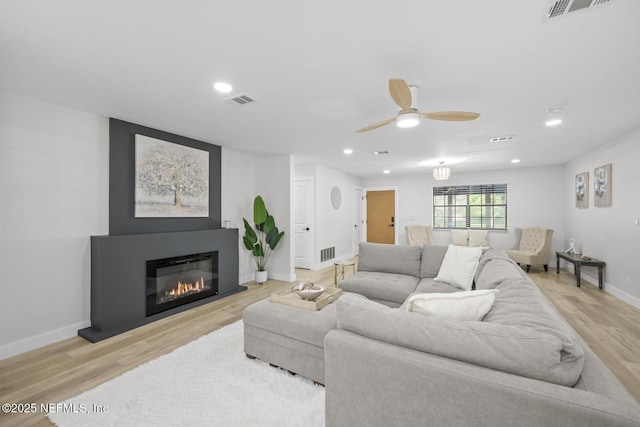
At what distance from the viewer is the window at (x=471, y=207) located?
6.77m

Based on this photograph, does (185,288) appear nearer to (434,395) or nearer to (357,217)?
(434,395)

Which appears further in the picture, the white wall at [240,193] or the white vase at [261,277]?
the white vase at [261,277]

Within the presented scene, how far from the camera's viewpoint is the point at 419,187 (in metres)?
7.59

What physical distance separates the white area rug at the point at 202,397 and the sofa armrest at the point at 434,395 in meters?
0.52

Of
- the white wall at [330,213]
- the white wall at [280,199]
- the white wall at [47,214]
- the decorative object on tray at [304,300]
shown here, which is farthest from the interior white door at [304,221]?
the white wall at [47,214]

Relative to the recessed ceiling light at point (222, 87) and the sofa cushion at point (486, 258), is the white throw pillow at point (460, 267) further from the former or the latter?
the recessed ceiling light at point (222, 87)

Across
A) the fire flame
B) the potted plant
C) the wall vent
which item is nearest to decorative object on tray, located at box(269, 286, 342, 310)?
the fire flame

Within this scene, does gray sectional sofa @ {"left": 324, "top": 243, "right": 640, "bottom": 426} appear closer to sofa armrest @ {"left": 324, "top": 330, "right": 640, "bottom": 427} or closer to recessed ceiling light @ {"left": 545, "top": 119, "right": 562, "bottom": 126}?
sofa armrest @ {"left": 324, "top": 330, "right": 640, "bottom": 427}

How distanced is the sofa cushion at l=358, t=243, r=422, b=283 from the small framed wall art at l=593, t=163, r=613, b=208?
129 inches

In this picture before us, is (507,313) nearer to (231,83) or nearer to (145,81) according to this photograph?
(231,83)

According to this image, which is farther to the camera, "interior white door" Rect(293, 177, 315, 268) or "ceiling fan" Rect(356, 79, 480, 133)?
"interior white door" Rect(293, 177, 315, 268)

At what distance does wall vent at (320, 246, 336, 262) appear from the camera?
628 centimetres

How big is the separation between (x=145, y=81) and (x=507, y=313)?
304cm

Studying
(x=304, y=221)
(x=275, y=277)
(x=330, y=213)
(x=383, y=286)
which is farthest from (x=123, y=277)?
(x=330, y=213)
